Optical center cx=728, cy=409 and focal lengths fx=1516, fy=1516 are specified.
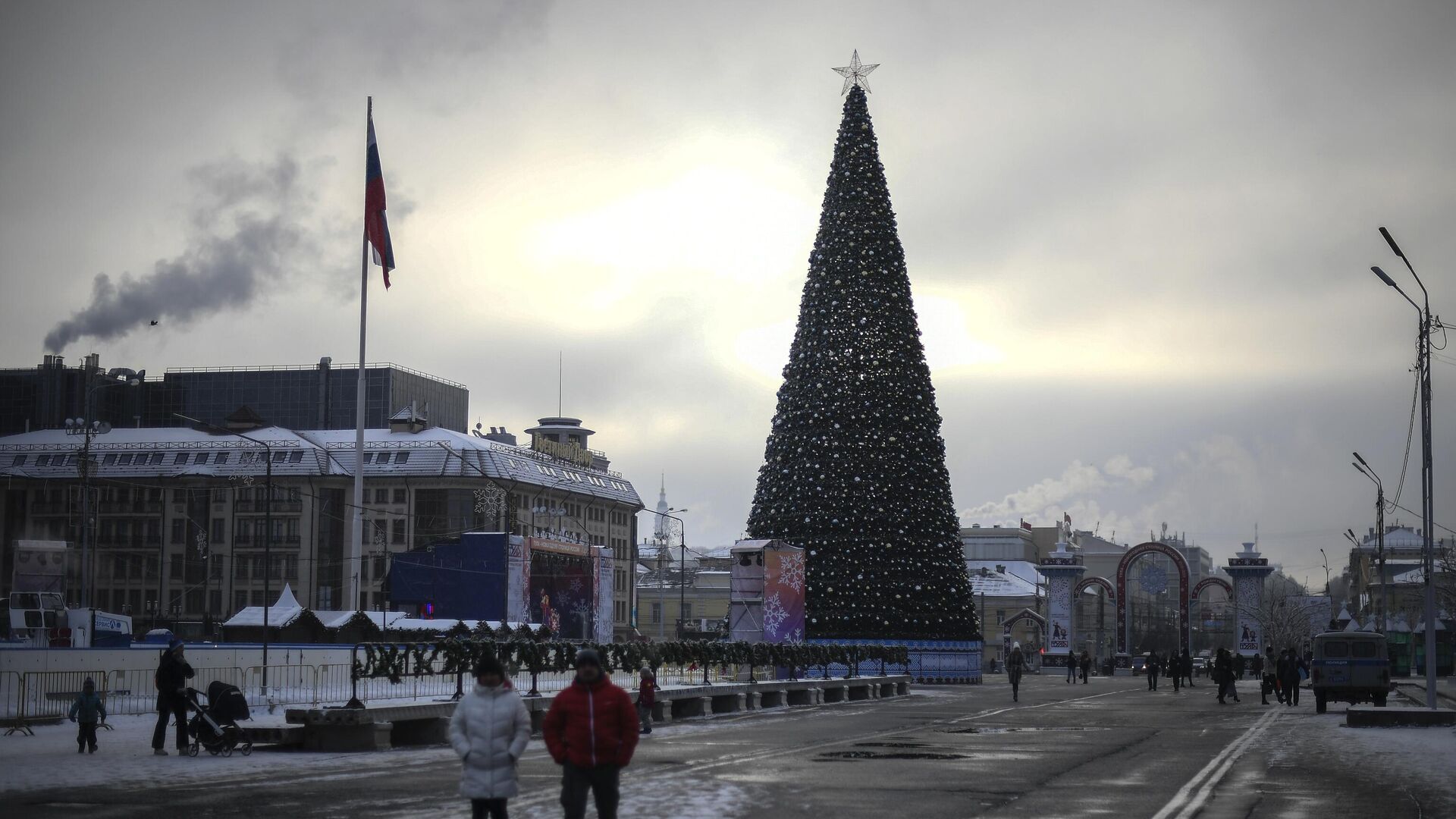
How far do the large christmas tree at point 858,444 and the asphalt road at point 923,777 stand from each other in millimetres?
25396

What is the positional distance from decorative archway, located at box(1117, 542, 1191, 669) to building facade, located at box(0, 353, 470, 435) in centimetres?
5426

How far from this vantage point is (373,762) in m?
21.8

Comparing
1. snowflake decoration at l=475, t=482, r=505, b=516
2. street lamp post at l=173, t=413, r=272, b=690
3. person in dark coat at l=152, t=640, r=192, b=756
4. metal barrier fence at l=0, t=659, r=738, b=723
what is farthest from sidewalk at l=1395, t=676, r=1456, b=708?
snowflake decoration at l=475, t=482, r=505, b=516

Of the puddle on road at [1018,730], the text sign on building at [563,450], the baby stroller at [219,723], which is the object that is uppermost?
the text sign on building at [563,450]

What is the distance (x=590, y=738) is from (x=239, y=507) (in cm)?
9642

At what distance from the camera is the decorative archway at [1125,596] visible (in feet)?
270

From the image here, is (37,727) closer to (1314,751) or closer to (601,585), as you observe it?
(1314,751)

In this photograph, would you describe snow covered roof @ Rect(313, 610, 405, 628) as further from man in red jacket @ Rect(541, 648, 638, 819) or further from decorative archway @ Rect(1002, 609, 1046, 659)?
man in red jacket @ Rect(541, 648, 638, 819)

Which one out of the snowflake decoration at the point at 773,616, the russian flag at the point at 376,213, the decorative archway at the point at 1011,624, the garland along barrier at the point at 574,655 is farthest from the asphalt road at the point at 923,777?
the decorative archway at the point at 1011,624

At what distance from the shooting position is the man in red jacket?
11109mm

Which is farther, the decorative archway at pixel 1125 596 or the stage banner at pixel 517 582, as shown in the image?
the decorative archway at pixel 1125 596

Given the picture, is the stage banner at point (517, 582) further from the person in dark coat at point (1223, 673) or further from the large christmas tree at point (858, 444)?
the person in dark coat at point (1223, 673)

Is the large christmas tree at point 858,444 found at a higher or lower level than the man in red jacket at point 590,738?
higher

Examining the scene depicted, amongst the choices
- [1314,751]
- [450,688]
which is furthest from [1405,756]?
[450,688]
